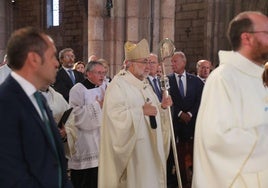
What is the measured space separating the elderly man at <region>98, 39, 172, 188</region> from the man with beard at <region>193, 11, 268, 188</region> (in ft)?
5.57

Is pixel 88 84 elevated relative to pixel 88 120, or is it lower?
elevated

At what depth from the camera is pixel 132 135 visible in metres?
4.54

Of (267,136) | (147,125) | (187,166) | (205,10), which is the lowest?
(187,166)

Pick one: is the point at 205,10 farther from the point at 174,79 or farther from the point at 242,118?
the point at 242,118

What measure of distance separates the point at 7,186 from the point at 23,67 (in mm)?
643

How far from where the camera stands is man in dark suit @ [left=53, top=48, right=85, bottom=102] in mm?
7367

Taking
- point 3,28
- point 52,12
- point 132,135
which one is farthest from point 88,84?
point 52,12

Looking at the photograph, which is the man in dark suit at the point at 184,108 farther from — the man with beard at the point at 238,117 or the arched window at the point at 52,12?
the arched window at the point at 52,12

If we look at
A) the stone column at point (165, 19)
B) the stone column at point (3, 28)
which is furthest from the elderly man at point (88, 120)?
the stone column at point (3, 28)

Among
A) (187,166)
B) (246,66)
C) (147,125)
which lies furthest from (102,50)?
(246,66)

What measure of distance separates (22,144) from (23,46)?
1.74 feet

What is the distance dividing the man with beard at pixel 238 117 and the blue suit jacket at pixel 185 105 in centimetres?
388

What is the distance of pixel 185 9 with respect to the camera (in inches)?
613

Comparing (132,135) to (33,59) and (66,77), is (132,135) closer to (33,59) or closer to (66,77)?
(33,59)
